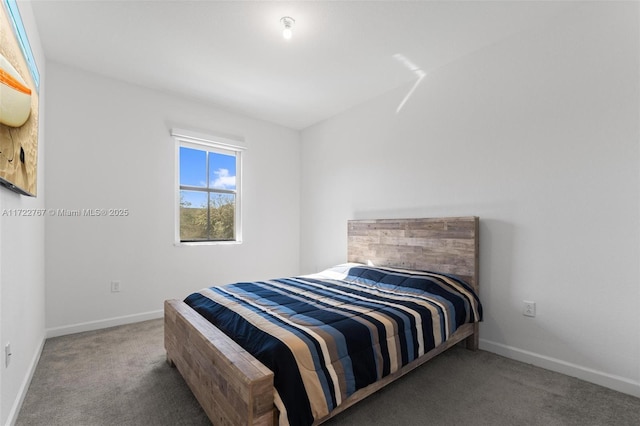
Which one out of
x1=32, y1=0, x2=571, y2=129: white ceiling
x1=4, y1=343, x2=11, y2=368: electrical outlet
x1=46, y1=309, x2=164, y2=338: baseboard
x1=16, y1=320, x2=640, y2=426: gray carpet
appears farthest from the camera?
x1=46, y1=309, x2=164, y2=338: baseboard

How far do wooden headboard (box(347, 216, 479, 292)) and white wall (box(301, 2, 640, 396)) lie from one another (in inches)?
6.0

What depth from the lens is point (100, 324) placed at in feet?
9.89

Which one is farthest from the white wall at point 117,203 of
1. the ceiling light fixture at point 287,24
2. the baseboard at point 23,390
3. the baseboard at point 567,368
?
the baseboard at point 567,368

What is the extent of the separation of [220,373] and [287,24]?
7.66 ft

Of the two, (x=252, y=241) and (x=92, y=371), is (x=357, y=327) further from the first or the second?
(x=252, y=241)

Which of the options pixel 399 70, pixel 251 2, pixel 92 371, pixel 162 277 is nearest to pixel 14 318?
Answer: pixel 92 371

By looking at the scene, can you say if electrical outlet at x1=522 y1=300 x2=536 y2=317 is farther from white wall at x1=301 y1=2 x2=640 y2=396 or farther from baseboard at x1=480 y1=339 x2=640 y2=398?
baseboard at x1=480 y1=339 x2=640 y2=398

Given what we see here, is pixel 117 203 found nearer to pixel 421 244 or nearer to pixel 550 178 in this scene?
pixel 421 244

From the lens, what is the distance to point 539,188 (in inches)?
89.7

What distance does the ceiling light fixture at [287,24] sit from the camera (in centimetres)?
222

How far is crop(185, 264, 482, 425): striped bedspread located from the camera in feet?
4.32

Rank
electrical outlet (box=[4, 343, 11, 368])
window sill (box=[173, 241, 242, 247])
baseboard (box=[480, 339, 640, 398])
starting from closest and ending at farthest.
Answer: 1. electrical outlet (box=[4, 343, 11, 368])
2. baseboard (box=[480, 339, 640, 398])
3. window sill (box=[173, 241, 242, 247])

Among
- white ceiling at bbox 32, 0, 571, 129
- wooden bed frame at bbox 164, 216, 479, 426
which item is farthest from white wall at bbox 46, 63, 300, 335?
wooden bed frame at bbox 164, 216, 479, 426

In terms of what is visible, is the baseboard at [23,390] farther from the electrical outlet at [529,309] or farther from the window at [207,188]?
the electrical outlet at [529,309]
